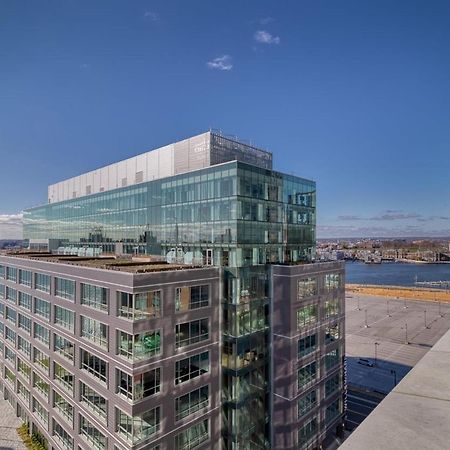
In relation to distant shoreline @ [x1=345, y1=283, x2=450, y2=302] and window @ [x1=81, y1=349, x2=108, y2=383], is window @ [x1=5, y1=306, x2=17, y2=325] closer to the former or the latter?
window @ [x1=81, y1=349, x2=108, y2=383]

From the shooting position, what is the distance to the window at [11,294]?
152 feet

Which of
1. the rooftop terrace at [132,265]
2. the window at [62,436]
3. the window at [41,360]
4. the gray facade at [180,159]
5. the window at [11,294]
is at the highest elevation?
the gray facade at [180,159]

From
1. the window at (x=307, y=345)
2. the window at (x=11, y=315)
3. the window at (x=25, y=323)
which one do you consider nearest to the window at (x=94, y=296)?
the window at (x=25, y=323)

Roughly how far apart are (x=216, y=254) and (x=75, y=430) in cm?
2040

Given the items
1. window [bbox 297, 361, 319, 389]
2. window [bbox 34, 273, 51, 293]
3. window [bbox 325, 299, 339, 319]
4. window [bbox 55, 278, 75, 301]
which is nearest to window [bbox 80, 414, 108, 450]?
window [bbox 55, 278, 75, 301]

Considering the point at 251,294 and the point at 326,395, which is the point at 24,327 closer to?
the point at 251,294

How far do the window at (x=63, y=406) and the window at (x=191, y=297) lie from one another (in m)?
15.9

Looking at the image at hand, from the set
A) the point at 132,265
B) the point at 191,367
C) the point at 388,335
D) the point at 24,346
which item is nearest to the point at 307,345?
the point at 191,367

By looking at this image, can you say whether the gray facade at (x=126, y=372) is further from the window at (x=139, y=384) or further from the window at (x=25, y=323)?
the window at (x=25, y=323)

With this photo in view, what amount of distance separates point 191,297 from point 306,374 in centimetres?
1470

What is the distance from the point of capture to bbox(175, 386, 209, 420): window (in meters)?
27.6

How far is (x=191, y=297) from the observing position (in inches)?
1149

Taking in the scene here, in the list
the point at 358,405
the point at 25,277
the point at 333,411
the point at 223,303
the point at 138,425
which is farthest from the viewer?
the point at 358,405

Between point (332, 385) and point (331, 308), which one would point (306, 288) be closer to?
point (331, 308)
